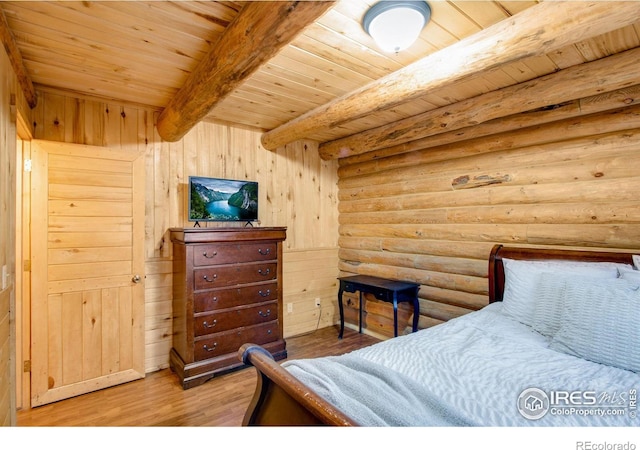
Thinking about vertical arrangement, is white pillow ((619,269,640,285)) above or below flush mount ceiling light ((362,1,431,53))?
below

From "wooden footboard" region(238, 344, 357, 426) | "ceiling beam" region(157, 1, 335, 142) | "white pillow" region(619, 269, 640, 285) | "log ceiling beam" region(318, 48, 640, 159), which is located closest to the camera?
"wooden footboard" region(238, 344, 357, 426)

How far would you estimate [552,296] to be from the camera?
2.04 meters

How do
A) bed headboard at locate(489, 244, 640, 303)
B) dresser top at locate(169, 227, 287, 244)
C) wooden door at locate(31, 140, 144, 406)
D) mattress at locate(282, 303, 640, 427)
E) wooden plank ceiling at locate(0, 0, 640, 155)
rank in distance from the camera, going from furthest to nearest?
dresser top at locate(169, 227, 287, 244) < wooden door at locate(31, 140, 144, 406) < bed headboard at locate(489, 244, 640, 303) < wooden plank ceiling at locate(0, 0, 640, 155) < mattress at locate(282, 303, 640, 427)

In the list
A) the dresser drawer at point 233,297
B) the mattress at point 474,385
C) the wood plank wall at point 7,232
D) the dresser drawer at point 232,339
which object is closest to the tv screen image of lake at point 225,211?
the dresser drawer at point 233,297

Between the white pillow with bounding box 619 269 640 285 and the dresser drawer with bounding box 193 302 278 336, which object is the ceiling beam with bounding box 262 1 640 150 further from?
the dresser drawer with bounding box 193 302 278 336

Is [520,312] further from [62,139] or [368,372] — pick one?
[62,139]

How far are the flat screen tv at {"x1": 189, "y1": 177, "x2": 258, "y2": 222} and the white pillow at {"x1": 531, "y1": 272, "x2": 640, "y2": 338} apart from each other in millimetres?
2666

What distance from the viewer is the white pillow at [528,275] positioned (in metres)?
2.12

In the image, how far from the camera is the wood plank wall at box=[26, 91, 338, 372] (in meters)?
2.88

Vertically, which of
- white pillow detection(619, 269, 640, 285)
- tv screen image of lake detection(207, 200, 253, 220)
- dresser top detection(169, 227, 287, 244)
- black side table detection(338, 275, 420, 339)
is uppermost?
tv screen image of lake detection(207, 200, 253, 220)

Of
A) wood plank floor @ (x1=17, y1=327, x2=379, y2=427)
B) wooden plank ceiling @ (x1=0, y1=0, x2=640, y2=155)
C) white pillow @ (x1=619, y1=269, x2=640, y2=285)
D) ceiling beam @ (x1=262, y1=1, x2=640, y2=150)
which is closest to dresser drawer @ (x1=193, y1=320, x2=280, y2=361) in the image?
wood plank floor @ (x1=17, y1=327, x2=379, y2=427)

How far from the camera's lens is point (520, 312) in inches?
86.7

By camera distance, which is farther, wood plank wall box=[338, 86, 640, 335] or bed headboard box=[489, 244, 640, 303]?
wood plank wall box=[338, 86, 640, 335]
